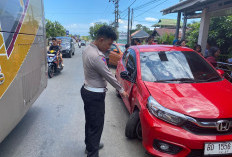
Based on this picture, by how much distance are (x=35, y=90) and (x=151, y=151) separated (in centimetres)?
242

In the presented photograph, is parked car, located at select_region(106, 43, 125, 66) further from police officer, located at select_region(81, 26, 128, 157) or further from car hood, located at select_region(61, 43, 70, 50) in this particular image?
police officer, located at select_region(81, 26, 128, 157)

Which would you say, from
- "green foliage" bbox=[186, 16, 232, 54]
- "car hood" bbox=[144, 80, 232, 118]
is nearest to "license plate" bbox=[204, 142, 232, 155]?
"car hood" bbox=[144, 80, 232, 118]

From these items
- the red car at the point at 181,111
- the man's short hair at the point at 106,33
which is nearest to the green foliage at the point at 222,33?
the red car at the point at 181,111

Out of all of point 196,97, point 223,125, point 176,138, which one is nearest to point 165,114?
point 176,138

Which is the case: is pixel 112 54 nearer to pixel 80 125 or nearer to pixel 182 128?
pixel 80 125

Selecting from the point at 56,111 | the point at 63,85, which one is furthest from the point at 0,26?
the point at 63,85

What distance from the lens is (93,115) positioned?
246 cm

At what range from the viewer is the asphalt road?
2.90 metres

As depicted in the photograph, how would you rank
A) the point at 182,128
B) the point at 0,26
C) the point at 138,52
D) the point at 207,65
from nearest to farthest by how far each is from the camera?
1. the point at 0,26
2. the point at 182,128
3. the point at 207,65
4. the point at 138,52

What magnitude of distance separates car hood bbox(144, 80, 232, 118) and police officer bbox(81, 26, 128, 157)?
613 mm

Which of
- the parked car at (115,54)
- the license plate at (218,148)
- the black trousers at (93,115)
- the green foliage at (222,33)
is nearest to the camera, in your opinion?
the license plate at (218,148)

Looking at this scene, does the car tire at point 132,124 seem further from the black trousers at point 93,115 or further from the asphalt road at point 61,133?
the black trousers at point 93,115

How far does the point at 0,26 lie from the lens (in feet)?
6.86

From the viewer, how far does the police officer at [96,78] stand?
2.30 m
